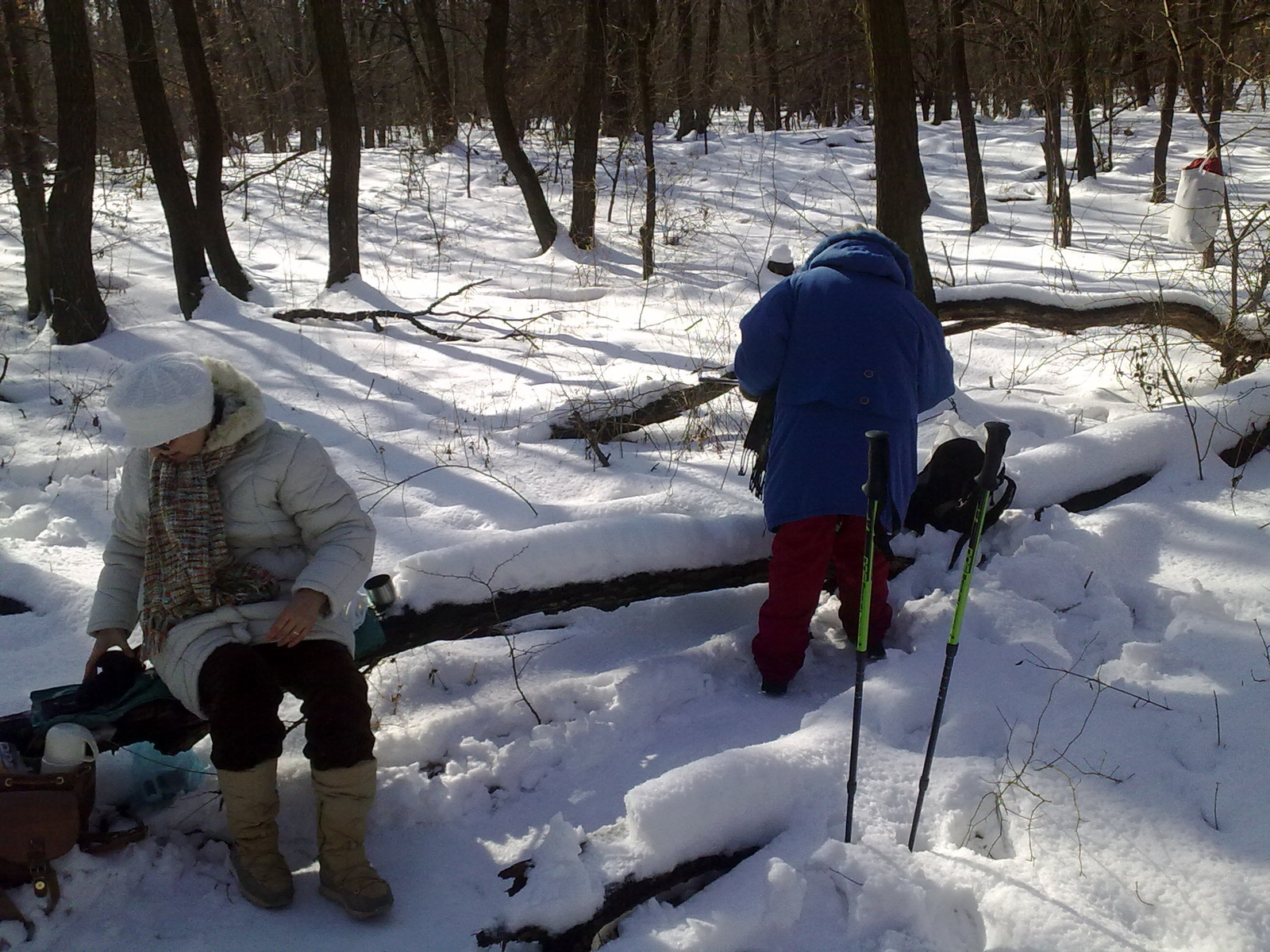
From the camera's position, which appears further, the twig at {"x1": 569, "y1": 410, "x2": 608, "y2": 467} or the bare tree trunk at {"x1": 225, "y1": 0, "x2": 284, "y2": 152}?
the bare tree trunk at {"x1": 225, "y1": 0, "x2": 284, "y2": 152}

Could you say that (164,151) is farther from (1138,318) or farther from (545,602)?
(1138,318)

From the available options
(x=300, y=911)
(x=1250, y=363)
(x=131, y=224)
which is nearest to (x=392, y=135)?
(x=131, y=224)

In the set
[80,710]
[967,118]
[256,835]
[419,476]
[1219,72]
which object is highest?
[967,118]

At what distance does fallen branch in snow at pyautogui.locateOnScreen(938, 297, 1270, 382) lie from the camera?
4.93 meters

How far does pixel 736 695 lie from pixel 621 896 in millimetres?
1053

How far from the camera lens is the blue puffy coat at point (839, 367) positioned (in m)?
3.05

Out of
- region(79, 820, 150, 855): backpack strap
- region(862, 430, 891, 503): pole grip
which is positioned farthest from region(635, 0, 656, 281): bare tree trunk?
region(79, 820, 150, 855): backpack strap

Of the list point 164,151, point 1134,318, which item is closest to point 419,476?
→ point 1134,318

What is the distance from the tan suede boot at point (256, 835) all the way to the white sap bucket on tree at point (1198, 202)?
9960 mm

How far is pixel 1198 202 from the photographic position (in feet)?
33.0

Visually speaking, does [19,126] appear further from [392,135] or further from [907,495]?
[392,135]

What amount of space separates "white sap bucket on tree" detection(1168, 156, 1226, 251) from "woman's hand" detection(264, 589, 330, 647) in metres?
9.65

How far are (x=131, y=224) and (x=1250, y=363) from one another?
1390cm

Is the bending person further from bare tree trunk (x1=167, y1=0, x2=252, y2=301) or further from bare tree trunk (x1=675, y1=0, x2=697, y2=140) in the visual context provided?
bare tree trunk (x1=675, y1=0, x2=697, y2=140)
